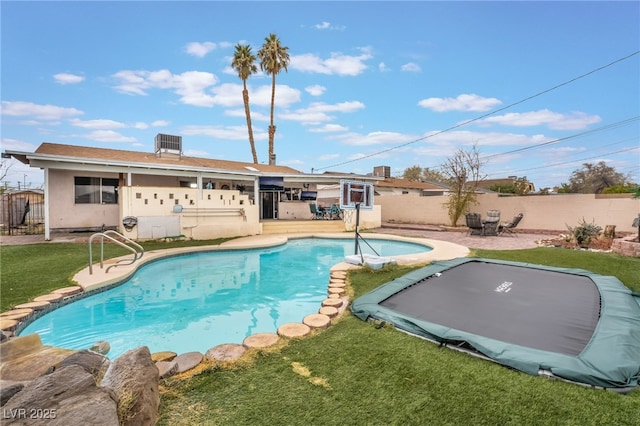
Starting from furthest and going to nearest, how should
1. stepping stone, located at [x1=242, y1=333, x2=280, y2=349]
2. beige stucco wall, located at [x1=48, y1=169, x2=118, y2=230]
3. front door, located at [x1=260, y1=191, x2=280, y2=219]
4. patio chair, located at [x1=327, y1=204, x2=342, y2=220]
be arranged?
front door, located at [x1=260, y1=191, x2=280, y2=219], patio chair, located at [x1=327, y1=204, x2=342, y2=220], beige stucco wall, located at [x1=48, y1=169, x2=118, y2=230], stepping stone, located at [x1=242, y1=333, x2=280, y2=349]

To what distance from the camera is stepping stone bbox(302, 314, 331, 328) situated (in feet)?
12.6

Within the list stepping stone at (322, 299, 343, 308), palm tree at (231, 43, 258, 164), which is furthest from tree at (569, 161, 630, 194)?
stepping stone at (322, 299, 343, 308)

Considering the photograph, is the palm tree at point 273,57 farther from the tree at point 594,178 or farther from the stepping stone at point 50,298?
the tree at point 594,178

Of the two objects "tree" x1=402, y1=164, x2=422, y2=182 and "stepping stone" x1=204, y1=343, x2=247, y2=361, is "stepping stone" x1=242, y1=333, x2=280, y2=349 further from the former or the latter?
"tree" x1=402, y1=164, x2=422, y2=182

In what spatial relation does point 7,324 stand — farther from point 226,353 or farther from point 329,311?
point 329,311

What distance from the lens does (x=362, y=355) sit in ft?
9.82

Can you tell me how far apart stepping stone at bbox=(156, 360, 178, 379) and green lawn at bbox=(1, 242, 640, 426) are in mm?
106

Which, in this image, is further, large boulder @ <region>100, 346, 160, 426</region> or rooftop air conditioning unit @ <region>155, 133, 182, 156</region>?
rooftop air conditioning unit @ <region>155, 133, 182, 156</region>

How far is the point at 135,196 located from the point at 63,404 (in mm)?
11245

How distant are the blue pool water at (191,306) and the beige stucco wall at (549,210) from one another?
11787 mm

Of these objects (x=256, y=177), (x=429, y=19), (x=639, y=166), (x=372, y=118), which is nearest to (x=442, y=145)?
(x=372, y=118)

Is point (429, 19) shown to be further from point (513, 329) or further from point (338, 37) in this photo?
point (513, 329)

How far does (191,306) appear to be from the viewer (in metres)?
5.62

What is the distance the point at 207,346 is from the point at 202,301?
80.2 inches
